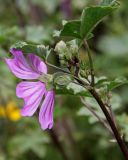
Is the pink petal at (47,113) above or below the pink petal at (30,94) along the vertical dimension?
below

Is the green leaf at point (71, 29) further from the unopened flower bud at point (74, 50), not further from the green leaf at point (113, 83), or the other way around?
the green leaf at point (113, 83)

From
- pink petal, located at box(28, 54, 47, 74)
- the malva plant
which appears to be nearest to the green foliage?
the malva plant

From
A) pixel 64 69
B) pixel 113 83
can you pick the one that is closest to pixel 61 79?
pixel 64 69

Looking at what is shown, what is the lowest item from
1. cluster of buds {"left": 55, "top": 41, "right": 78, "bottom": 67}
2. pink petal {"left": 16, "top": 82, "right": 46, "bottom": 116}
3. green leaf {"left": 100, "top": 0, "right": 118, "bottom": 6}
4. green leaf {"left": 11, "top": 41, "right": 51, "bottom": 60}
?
pink petal {"left": 16, "top": 82, "right": 46, "bottom": 116}

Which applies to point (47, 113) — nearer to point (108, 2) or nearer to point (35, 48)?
point (35, 48)

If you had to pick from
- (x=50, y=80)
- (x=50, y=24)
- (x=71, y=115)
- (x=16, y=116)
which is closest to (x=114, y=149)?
(x=71, y=115)

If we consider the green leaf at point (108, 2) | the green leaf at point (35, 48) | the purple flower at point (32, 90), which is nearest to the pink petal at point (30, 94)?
the purple flower at point (32, 90)

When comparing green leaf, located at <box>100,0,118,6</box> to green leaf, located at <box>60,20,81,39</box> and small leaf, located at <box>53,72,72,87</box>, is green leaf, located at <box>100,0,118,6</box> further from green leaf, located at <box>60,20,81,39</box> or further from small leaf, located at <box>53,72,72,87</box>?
small leaf, located at <box>53,72,72,87</box>
